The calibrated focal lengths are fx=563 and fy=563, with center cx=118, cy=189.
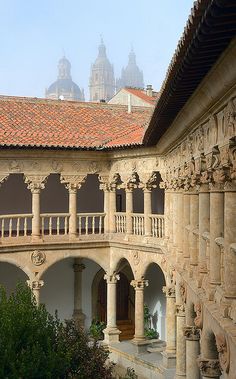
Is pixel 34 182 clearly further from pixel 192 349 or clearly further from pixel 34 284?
pixel 192 349

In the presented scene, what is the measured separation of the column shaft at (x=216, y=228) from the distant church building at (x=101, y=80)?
11010 cm

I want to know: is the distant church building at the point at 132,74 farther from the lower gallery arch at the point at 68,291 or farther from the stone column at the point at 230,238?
the stone column at the point at 230,238

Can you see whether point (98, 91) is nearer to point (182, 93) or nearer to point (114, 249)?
point (114, 249)

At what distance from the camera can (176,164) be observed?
14.7 metres

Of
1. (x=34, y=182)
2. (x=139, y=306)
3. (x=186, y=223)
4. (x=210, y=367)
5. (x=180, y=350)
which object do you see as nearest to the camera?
(x=210, y=367)

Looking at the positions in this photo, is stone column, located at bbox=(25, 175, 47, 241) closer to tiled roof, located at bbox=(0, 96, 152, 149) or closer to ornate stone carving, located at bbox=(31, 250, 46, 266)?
ornate stone carving, located at bbox=(31, 250, 46, 266)

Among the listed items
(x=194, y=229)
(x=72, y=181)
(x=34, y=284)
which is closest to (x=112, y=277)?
(x=34, y=284)

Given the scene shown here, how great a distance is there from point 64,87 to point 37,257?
131 meters

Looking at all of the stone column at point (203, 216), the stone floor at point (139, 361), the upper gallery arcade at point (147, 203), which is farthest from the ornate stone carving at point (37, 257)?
the stone column at point (203, 216)

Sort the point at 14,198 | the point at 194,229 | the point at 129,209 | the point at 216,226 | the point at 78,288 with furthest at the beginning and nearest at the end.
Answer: the point at 78,288 → the point at 14,198 → the point at 129,209 → the point at 194,229 → the point at 216,226

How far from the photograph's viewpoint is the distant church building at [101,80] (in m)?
122

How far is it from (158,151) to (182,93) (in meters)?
9.34

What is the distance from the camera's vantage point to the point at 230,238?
8.04 m

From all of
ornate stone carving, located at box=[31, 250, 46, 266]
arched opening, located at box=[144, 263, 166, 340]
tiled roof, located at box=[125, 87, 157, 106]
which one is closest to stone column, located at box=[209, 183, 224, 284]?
ornate stone carving, located at box=[31, 250, 46, 266]
